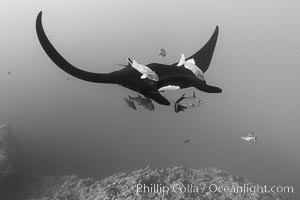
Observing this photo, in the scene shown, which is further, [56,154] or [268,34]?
[268,34]

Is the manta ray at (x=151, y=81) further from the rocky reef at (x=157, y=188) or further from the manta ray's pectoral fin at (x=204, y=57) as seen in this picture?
the rocky reef at (x=157, y=188)

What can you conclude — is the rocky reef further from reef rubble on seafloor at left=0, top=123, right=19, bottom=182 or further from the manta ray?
the manta ray

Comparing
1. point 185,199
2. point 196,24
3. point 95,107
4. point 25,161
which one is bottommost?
point 185,199

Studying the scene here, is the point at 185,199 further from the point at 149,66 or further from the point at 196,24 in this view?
the point at 196,24

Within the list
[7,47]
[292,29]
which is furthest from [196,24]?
[7,47]

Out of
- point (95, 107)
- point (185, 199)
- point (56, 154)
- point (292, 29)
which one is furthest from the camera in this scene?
point (292, 29)

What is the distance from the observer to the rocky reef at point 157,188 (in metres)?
7.48

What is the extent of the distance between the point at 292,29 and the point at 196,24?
64010 mm

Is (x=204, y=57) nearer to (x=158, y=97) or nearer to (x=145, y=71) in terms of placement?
(x=158, y=97)

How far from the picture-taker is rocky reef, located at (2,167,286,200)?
7477mm

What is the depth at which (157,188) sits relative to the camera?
24.9 feet

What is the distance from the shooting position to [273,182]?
2442 cm

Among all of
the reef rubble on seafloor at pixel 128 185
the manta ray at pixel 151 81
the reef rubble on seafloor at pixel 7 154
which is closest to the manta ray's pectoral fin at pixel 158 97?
the manta ray at pixel 151 81

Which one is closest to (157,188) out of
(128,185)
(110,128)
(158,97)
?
(128,185)
